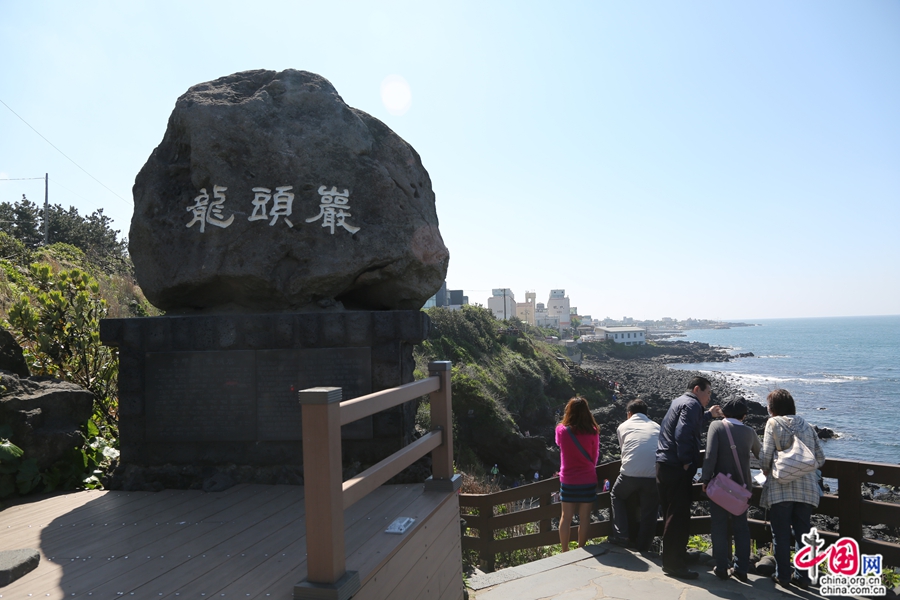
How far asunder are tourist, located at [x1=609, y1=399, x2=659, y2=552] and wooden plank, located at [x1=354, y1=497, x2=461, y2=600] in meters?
A: 1.97

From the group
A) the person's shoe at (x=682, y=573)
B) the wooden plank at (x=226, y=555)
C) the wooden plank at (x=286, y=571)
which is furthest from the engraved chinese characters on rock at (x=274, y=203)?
the person's shoe at (x=682, y=573)

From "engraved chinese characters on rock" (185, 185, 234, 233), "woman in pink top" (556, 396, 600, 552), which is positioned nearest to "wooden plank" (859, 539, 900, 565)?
"woman in pink top" (556, 396, 600, 552)

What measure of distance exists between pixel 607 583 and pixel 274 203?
4.24 metres

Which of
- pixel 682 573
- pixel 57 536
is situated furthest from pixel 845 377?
pixel 57 536

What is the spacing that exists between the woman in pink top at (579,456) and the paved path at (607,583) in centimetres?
44

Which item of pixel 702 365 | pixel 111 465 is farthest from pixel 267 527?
pixel 702 365

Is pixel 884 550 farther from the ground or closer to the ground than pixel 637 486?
closer to the ground

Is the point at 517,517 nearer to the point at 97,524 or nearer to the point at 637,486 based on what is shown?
the point at 637,486

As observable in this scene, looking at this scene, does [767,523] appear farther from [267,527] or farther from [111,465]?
[111,465]

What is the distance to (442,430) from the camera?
3766mm

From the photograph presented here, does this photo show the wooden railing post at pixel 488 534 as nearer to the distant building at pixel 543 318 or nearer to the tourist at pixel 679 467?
the tourist at pixel 679 467

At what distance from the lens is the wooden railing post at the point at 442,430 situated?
12.4 feet

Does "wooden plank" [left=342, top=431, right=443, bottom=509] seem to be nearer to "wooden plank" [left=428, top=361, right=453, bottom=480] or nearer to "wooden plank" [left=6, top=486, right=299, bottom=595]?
"wooden plank" [left=428, top=361, right=453, bottom=480]

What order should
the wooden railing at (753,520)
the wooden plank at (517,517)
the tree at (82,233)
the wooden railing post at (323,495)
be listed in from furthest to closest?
the tree at (82,233)
the wooden plank at (517,517)
the wooden railing at (753,520)
the wooden railing post at (323,495)
